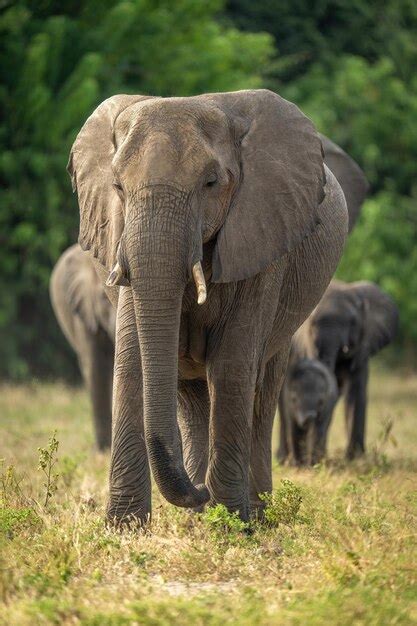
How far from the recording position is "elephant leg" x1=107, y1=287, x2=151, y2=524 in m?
7.95

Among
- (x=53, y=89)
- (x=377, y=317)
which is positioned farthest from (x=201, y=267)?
(x=53, y=89)

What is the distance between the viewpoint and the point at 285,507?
8.36 meters

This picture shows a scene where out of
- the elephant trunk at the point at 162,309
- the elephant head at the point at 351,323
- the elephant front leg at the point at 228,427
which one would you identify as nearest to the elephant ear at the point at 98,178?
the elephant trunk at the point at 162,309

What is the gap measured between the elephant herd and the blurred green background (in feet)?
49.3

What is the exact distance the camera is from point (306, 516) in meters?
8.58

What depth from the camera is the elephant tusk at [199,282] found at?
7277mm

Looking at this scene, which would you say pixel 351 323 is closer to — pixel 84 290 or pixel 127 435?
pixel 84 290

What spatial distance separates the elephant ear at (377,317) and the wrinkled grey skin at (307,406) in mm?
1979

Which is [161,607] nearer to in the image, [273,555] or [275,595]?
[275,595]

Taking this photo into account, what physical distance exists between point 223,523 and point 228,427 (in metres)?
0.58

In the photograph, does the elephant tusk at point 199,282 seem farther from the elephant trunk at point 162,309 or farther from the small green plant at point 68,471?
the small green plant at point 68,471

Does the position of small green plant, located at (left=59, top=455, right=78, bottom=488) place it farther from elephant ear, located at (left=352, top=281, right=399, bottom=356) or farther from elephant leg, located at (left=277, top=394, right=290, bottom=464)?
elephant ear, located at (left=352, top=281, right=399, bottom=356)

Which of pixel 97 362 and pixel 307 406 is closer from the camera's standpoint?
pixel 307 406

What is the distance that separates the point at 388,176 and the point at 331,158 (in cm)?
2081
